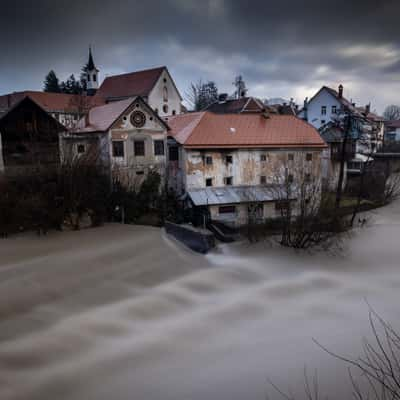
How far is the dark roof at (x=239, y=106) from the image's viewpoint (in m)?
29.7

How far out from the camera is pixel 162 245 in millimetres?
14539

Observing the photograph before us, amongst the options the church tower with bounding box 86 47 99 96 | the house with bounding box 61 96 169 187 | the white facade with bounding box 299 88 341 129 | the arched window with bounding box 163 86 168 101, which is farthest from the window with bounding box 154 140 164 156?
the church tower with bounding box 86 47 99 96

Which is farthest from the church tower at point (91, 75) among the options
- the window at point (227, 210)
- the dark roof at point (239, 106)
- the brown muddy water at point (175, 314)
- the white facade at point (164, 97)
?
the brown muddy water at point (175, 314)

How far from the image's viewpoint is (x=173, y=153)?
20.2m

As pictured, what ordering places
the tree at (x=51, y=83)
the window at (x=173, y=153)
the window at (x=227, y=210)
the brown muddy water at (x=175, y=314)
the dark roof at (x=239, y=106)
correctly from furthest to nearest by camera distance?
the tree at (x=51, y=83)
the dark roof at (x=239, y=106)
the window at (x=173, y=153)
the window at (x=227, y=210)
the brown muddy water at (x=175, y=314)

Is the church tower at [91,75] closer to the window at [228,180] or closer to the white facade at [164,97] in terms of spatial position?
the white facade at [164,97]

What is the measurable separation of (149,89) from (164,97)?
2089 millimetres

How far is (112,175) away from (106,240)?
4.50m

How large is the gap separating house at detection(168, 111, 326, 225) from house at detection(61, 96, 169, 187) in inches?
45.2

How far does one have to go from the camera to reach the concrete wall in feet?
62.4

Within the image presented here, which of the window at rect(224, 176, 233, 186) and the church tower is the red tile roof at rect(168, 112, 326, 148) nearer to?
the window at rect(224, 176, 233, 186)

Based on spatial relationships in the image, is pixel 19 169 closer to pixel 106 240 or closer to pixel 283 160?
pixel 106 240

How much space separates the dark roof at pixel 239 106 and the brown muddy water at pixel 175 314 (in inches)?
682

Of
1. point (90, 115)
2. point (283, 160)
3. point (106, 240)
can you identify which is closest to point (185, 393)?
point (106, 240)
